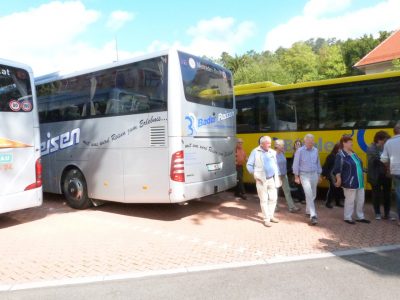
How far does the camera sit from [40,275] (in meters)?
4.98

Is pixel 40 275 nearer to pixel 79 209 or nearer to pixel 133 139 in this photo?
pixel 133 139

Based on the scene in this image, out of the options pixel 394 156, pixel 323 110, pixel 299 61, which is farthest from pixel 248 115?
pixel 299 61

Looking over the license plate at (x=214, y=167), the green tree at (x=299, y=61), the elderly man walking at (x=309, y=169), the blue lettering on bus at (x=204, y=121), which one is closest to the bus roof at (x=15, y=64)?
the blue lettering on bus at (x=204, y=121)

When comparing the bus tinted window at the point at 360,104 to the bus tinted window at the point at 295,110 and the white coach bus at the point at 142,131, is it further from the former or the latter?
the white coach bus at the point at 142,131

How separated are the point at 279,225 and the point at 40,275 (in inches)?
170

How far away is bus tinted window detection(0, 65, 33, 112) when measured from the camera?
23.6 ft

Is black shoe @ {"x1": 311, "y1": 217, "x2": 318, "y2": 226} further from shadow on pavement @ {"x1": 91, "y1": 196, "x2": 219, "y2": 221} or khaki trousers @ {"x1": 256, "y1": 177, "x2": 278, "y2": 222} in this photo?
shadow on pavement @ {"x1": 91, "y1": 196, "x2": 219, "y2": 221}

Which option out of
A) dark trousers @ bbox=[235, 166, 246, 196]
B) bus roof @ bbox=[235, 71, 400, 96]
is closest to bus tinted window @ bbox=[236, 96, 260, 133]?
bus roof @ bbox=[235, 71, 400, 96]

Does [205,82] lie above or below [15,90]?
above

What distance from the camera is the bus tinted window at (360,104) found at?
8.73m

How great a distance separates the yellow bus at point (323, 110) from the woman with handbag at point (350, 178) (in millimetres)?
2005

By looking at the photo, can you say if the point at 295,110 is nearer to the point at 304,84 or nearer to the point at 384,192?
the point at 304,84

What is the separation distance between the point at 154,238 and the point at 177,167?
4.77 ft

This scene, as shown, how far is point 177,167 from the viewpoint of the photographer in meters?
7.43
